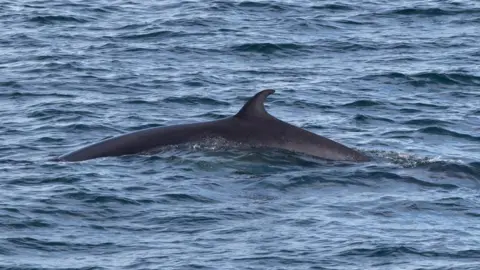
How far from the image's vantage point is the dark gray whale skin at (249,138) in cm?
1906

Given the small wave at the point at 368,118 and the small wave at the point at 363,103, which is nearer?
the small wave at the point at 368,118

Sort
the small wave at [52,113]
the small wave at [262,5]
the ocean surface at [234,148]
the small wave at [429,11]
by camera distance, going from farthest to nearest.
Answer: the small wave at [262,5] → the small wave at [429,11] → the small wave at [52,113] → the ocean surface at [234,148]

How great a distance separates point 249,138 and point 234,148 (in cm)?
26

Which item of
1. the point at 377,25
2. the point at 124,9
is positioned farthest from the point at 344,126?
the point at 124,9

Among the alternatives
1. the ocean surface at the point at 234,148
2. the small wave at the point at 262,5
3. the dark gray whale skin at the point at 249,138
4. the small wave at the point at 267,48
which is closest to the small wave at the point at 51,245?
the ocean surface at the point at 234,148

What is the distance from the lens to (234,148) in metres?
19.0

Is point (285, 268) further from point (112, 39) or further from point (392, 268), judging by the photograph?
point (112, 39)

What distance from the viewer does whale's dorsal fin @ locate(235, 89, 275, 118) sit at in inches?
731

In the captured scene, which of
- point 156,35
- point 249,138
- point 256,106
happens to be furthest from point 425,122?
point 156,35

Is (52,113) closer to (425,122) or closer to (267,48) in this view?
(425,122)

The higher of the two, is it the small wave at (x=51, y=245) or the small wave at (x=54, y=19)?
the small wave at (x=54, y=19)

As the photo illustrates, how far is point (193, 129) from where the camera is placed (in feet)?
63.9

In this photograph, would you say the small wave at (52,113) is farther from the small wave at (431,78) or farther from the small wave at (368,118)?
the small wave at (431,78)

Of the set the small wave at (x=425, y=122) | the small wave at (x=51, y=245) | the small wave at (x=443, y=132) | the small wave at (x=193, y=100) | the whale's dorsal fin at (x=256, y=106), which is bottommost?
the small wave at (x=443, y=132)
